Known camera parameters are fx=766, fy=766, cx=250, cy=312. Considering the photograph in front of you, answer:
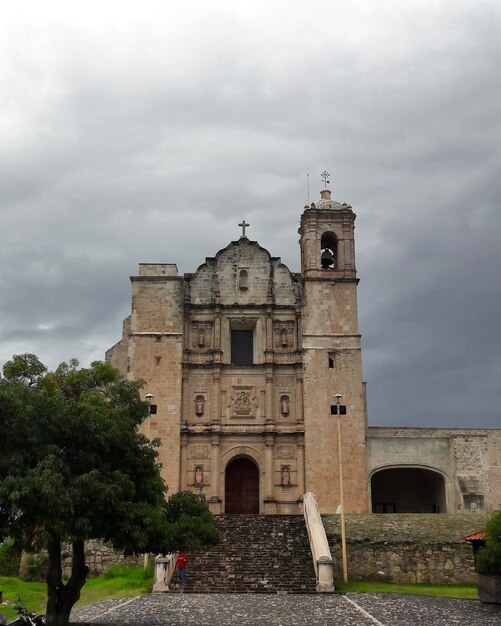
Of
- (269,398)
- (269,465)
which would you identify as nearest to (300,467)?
(269,465)

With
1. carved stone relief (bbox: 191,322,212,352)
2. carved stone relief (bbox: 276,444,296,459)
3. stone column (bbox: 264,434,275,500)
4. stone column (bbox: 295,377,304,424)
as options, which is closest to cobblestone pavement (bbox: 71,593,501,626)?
stone column (bbox: 264,434,275,500)

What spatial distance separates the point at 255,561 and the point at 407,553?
467 centimetres

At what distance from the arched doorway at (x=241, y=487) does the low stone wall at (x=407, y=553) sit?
23.1ft

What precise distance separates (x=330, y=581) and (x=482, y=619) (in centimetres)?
646

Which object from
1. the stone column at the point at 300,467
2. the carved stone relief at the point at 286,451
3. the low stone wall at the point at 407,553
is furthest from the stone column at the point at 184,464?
the low stone wall at the point at 407,553

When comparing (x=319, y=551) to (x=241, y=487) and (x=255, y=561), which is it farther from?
(x=241, y=487)

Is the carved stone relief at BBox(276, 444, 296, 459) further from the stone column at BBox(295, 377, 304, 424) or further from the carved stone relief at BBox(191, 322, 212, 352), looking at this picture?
the carved stone relief at BBox(191, 322, 212, 352)

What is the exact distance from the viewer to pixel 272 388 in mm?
32188

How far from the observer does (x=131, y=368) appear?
31.8m

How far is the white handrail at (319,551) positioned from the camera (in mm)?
21547

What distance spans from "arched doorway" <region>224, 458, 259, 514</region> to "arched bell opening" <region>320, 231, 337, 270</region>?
31.0 ft

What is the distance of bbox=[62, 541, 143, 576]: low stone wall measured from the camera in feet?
82.0

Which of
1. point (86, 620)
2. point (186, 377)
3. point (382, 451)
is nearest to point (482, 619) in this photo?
point (86, 620)

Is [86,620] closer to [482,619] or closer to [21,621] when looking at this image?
[21,621]
